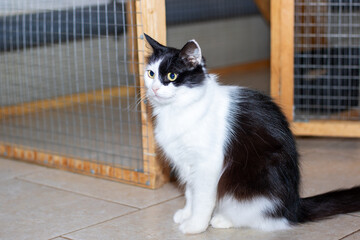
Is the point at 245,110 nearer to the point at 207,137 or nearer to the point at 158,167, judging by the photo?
the point at 207,137

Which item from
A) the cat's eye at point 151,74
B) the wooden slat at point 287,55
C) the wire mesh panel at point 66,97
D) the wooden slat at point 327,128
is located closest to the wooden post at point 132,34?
the wire mesh panel at point 66,97

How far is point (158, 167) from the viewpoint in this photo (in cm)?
231

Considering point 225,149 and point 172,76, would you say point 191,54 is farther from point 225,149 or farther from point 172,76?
point 225,149

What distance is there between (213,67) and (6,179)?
2.90 metres

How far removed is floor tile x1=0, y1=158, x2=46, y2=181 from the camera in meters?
2.54

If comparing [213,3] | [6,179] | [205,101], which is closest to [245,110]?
[205,101]

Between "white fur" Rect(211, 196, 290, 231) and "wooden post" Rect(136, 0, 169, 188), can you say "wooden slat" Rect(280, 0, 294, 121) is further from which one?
"white fur" Rect(211, 196, 290, 231)

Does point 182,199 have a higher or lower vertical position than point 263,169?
lower

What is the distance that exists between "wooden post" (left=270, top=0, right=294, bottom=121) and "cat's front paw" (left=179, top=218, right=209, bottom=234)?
1.09m

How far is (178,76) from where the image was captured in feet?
5.62

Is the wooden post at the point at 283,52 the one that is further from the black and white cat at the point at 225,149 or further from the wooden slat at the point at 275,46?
the black and white cat at the point at 225,149

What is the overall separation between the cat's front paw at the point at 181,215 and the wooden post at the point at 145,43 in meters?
0.38

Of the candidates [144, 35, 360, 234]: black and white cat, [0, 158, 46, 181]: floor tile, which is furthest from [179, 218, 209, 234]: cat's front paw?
[0, 158, 46, 181]: floor tile

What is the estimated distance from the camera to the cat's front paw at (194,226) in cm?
180
